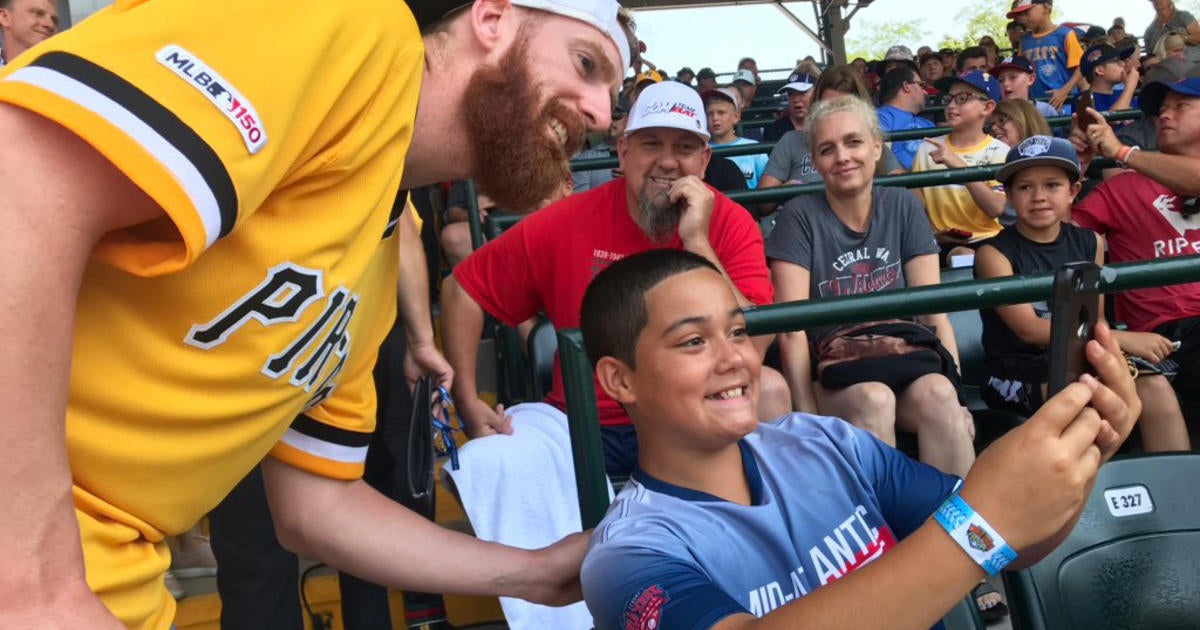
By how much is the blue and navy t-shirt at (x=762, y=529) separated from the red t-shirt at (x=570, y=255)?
1456 millimetres

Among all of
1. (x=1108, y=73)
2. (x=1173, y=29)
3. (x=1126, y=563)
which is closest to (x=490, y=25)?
(x=1126, y=563)

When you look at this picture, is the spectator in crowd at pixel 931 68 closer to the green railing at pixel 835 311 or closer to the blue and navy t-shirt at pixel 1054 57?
the blue and navy t-shirt at pixel 1054 57

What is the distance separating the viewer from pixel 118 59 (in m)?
0.86

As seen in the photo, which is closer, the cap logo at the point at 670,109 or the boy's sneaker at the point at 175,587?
the boy's sneaker at the point at 175,587

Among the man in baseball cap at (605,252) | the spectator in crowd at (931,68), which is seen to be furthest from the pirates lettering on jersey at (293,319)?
the spectator in crowd at (931,68)

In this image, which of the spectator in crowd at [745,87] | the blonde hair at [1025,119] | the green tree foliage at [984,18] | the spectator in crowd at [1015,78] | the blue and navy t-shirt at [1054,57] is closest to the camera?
the blonde hair at [1025,119]

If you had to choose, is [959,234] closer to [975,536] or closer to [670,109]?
[670,109]

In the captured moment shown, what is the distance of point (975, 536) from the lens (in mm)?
1274

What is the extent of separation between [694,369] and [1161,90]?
3691 mm

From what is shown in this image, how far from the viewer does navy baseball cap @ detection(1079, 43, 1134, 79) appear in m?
9.12

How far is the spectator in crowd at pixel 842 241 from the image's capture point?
3.63 m

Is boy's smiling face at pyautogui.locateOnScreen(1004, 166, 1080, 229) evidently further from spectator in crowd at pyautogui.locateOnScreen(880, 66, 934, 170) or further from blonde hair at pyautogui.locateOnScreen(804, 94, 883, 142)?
spectator in crowd at pyautogui.locateOnScreen(880, 66, 934, 170)

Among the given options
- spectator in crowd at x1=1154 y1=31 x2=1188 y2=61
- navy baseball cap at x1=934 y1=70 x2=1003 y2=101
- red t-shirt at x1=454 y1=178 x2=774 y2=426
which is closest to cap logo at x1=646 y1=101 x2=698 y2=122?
red t-shirt at x1=454 y1=178 x2=774 y2=426

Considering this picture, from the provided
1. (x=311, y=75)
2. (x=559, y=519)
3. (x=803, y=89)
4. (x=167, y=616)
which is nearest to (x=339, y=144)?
(x=311, y=75)
